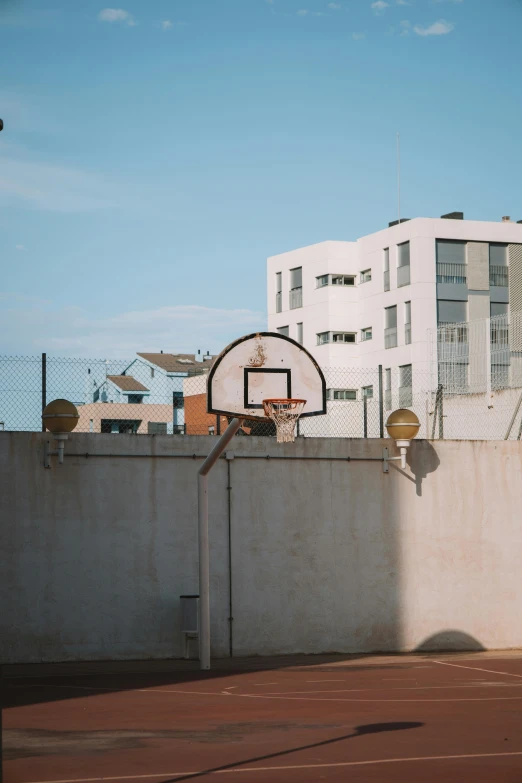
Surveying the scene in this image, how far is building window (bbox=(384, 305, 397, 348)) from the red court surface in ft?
177

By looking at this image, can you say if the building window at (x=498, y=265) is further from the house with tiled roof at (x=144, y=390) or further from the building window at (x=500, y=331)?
the building window at (x=500, y=331)

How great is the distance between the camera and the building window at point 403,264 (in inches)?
2783

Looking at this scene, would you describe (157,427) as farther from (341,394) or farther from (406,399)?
(341,394)

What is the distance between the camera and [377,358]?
7344 cm

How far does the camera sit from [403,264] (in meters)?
71.2

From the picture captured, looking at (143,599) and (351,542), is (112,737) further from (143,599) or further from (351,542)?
(351,542)

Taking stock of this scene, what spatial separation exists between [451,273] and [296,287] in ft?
40.1

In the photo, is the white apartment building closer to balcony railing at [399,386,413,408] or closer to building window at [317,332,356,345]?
building window at [317,332,356,345]

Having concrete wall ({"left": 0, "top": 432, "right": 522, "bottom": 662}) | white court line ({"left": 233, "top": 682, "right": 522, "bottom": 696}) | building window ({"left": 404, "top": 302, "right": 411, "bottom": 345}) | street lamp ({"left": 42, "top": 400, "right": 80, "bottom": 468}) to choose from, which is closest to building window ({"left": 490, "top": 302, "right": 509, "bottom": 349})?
concrete wall ({"left": 0, "top": 432, "right": 522, "bottom": 662})

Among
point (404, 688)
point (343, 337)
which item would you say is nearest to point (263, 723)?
point (404, 688)

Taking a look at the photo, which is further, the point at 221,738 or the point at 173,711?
the point at 173,711

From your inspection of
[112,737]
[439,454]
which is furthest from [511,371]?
[112,737]

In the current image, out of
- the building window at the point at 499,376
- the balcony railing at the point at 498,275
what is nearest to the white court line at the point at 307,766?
the building window at the point at 499,376

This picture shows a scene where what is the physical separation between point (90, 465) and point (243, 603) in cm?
380
